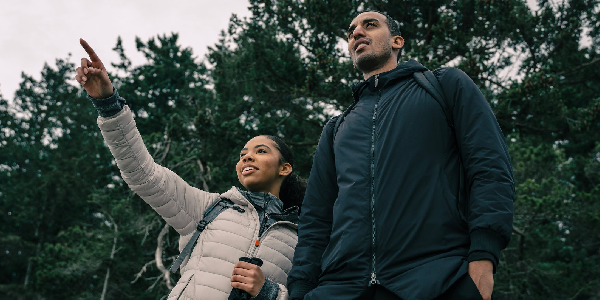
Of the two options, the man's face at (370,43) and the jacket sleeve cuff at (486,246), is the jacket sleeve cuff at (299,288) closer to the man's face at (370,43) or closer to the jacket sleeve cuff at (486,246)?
the jacket sleeve cuff at (486,246)

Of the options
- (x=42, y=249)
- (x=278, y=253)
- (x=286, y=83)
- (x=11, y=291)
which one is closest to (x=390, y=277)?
(x=278, y=253)

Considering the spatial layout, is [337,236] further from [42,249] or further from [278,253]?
[42,249]

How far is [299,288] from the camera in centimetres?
177

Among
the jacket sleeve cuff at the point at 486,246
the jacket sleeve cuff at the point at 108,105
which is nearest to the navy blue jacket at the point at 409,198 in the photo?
the jacket sleeve cuff at the point at 486,246

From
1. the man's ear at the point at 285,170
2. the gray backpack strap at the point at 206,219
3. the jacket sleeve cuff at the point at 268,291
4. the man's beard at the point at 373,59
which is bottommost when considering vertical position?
the jacket sleeve cuff at the point at 268,291

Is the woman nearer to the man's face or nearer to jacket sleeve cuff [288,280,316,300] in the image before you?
jacket sleeve cuff [288,280,316,300]

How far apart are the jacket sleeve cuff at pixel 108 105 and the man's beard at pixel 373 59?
120 cm

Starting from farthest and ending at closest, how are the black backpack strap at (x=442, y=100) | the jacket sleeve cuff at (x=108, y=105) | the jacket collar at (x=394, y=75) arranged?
the jacket sleeve cuff at (x=108, y=105), the jacket collar at (x=394, y=75), the black backpack strap at (x=442, y=100)

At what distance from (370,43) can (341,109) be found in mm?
6255

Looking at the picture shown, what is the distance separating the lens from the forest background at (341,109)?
7465mm

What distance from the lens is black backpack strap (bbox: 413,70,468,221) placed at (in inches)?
62.6

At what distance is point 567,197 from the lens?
10.9 meters

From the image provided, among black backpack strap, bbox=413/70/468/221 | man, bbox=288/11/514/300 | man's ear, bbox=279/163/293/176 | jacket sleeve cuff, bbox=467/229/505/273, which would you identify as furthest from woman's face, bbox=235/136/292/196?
jacket sleeve cuff, bbox=467/229/505/273

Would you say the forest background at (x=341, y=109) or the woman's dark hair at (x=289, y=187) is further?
the forest background at (x=341, y=109)
